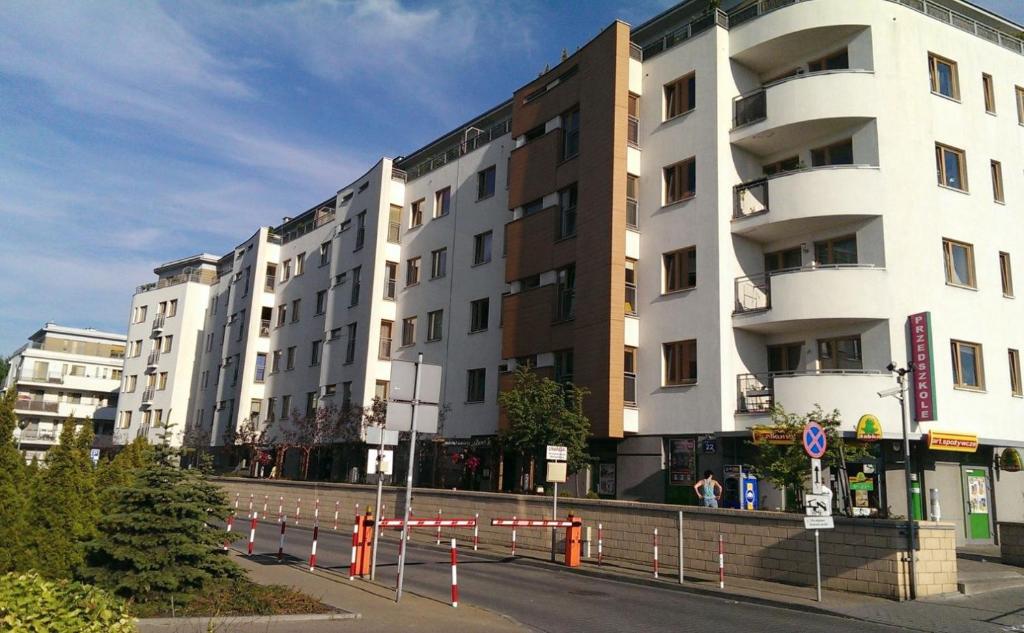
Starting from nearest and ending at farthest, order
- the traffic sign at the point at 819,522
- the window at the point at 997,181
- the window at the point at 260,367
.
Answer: the traffic sign at the point at 819,522 < the window at the point at 997,181 < the window at the point at 260,367

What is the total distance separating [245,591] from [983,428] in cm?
2082

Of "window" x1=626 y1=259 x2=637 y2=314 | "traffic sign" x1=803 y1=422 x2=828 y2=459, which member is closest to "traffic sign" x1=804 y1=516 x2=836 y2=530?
"traffic sign" x1=803 y1=422 x2=828 y2=459

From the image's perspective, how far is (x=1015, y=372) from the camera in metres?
25.1

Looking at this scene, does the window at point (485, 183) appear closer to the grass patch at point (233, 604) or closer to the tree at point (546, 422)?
the tree at point (546, 422)

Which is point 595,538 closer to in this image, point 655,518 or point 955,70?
point 655,518

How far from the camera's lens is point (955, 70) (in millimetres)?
26156

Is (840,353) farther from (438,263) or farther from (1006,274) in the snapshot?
(438,263)

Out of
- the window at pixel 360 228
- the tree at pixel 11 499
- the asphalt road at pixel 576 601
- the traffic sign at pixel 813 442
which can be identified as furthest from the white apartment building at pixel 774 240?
the tree at pixel 11 499

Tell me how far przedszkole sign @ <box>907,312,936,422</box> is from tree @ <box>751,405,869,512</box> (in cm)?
278

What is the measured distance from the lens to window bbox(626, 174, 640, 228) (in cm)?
2834

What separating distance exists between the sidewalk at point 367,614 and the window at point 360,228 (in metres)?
29.9

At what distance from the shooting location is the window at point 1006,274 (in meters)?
25.6

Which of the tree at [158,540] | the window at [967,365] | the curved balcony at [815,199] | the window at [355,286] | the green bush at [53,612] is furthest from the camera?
the window at [355,286]

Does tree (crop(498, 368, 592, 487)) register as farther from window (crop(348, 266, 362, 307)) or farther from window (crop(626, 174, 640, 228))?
window (crop(348, 266, 362, 307))
